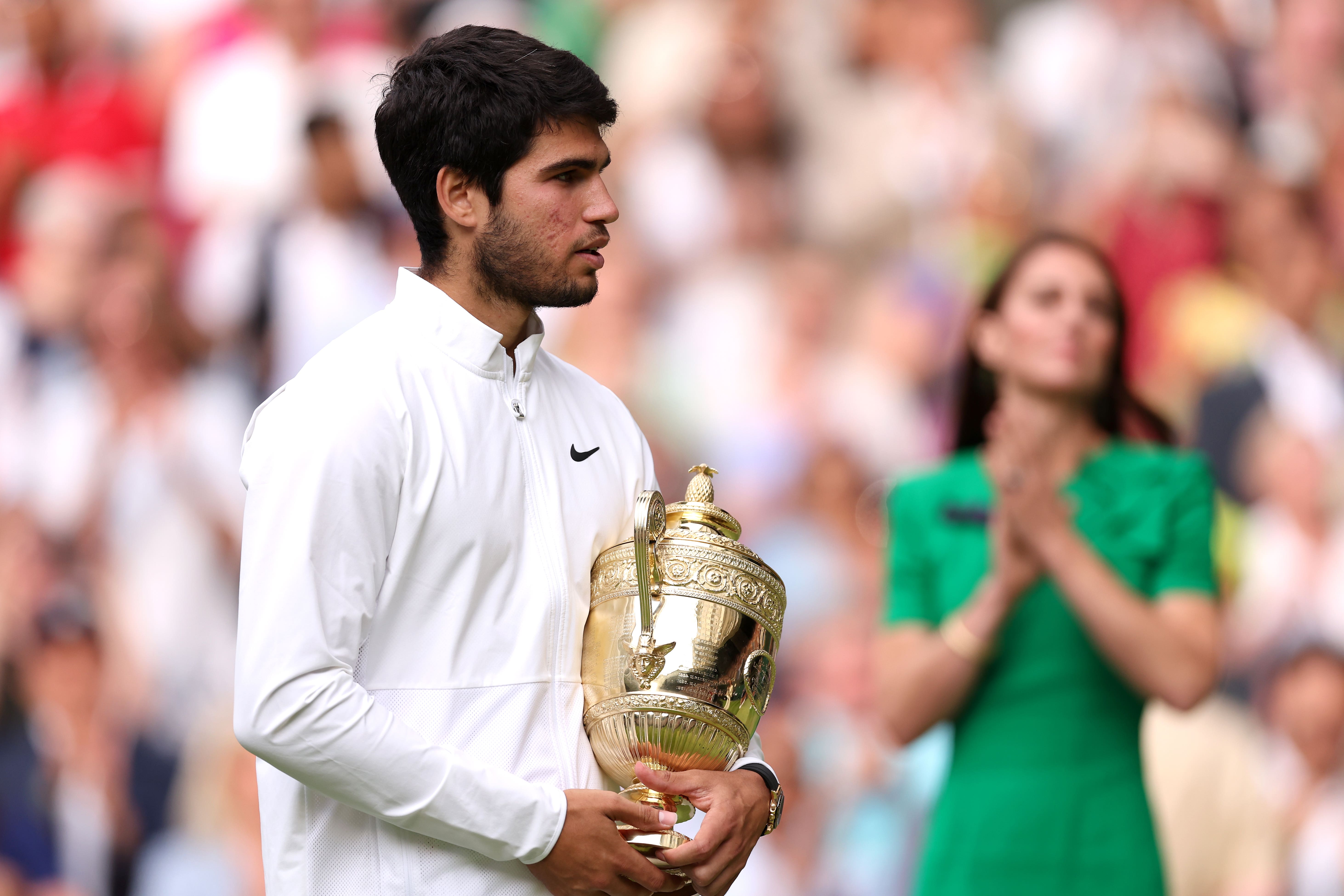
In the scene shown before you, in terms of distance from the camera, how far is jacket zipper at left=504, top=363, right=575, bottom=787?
2.00 m

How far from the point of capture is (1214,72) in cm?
598

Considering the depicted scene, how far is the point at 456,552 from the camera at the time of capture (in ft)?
6.33

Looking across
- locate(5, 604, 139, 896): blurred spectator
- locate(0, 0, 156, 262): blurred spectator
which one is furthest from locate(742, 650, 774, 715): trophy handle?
locate(0, 0, 156, 262): blurred spectator

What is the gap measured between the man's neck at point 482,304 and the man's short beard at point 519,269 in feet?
0.07

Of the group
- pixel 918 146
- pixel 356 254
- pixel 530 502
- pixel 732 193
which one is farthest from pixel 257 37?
pixel 530 502

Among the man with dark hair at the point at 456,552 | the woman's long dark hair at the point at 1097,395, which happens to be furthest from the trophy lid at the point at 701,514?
the woman's long dark hair at the point at 1097,395

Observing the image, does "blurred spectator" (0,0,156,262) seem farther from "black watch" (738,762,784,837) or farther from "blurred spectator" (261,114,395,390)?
"black watch" (738,762,784,837)

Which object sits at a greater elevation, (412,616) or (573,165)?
(573,165)

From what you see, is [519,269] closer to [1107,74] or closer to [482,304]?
[482,304]

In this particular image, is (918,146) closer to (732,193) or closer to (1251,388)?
(732,193)

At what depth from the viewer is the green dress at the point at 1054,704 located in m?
2.81

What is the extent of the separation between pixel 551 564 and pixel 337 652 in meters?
0.33

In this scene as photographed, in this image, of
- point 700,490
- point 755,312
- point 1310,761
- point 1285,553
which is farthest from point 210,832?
point 700,490

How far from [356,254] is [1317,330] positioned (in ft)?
12.9
